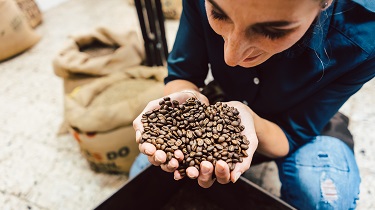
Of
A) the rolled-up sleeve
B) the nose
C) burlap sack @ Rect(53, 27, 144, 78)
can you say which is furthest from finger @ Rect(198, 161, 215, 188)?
burlap sack @ Rect(53, 27, 144, 78)

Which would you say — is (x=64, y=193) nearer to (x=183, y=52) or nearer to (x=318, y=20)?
(x=183, y=52)

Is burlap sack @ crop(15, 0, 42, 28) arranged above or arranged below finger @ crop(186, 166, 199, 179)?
below

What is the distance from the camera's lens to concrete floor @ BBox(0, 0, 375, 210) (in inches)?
60.4

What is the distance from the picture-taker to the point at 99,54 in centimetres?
186

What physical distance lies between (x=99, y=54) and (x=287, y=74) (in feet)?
4.01

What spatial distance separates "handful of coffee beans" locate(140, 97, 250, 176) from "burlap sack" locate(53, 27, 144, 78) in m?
0.88

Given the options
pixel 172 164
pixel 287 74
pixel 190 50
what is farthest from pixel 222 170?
pixel 190 50

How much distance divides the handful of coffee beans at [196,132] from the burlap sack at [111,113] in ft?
1.62

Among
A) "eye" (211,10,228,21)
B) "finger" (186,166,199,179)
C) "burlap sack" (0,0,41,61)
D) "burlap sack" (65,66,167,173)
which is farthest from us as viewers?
"burlap sack" (0,0,41,61)

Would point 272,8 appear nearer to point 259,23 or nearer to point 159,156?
point 259,23

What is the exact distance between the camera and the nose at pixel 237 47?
2.34ft

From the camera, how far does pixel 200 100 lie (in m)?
1.08

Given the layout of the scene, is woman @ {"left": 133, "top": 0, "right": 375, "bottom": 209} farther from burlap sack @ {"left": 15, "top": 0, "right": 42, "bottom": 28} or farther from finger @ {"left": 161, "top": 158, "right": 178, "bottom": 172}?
burlap sack @ {"left": 15, "top": 0, "right": 42, "bottom": 28}

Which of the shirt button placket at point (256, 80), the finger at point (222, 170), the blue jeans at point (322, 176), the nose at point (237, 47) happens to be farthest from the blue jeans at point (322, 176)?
the nose at point (237, 47)
